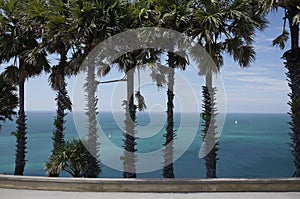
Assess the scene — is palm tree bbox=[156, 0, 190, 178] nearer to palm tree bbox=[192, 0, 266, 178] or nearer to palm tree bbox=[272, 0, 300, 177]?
palm tree bbox=[192, 0, 266, 178]

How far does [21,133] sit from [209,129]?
20.1 feet

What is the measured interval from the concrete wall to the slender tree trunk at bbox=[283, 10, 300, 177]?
5.82 feet

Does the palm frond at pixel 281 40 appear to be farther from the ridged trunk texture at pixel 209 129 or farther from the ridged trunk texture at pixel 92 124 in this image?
the ridged trunk texture at pixel 92 124

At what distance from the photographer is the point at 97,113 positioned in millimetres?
9758

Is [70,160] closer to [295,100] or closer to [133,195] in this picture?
[133,195]

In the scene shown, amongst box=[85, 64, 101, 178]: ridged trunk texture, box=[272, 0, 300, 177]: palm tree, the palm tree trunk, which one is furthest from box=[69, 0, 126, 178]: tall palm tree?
box=[272, 0, 300, 177]: palm tree

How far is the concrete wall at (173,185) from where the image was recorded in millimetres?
7176

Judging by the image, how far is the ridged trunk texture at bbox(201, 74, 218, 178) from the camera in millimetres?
9062

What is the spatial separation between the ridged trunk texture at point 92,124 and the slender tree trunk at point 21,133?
7.95 feet

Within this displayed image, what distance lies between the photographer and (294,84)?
28.9 ft

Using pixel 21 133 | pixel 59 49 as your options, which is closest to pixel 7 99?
pixel 21 133

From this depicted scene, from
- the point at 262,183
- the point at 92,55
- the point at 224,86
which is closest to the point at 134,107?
Result: the point at 92,55

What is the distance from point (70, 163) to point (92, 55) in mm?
3162

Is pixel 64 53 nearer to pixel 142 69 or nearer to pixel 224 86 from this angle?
pixel 142 69
